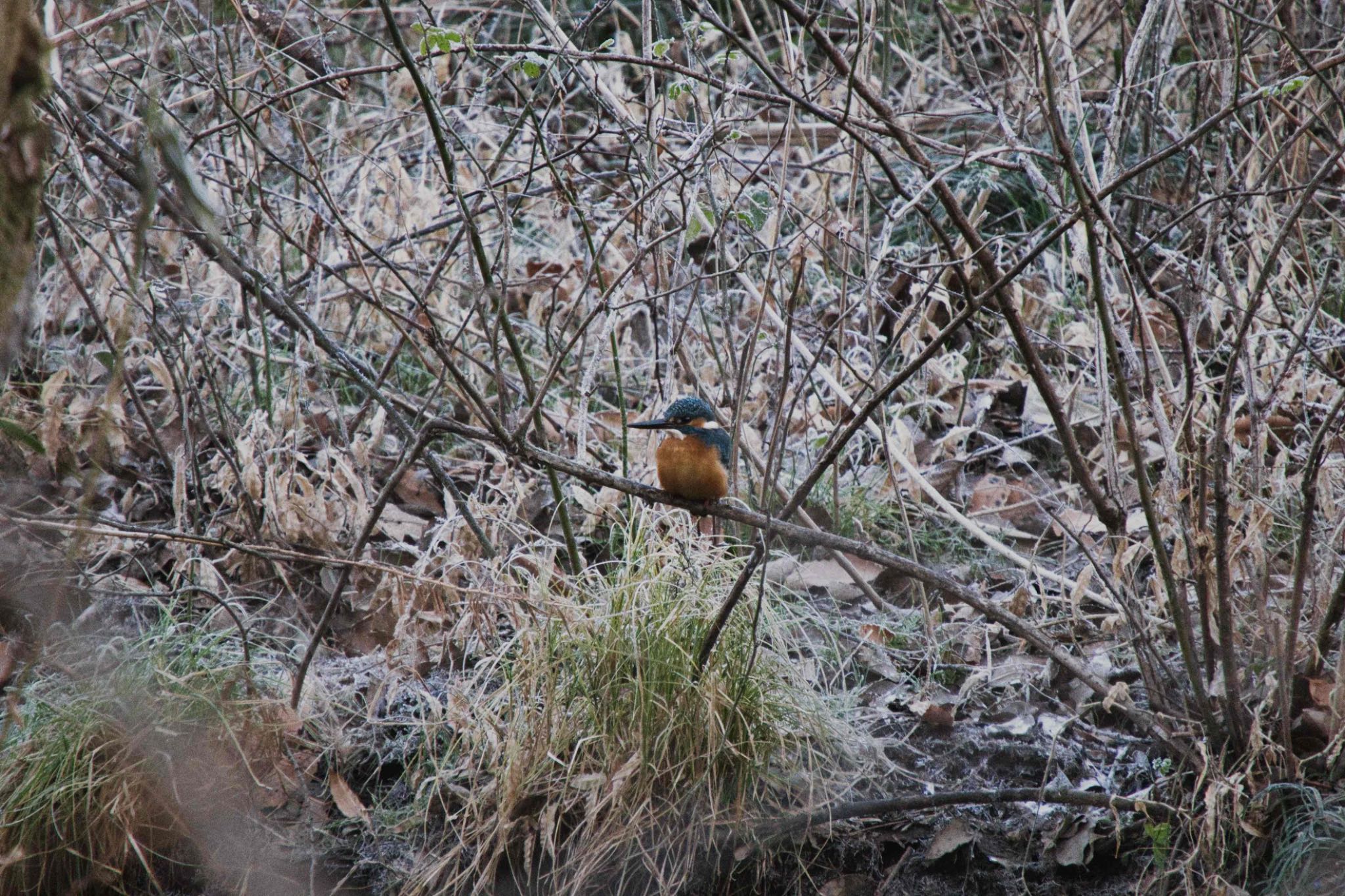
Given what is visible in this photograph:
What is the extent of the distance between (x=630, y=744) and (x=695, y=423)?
922mm

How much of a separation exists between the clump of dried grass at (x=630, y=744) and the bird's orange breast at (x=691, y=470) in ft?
0.71

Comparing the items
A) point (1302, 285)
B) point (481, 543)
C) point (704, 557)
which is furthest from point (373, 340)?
point (1302, 285)

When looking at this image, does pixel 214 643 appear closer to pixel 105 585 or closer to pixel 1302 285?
pixel 105 585

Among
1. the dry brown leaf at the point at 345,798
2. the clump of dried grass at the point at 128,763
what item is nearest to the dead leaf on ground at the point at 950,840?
the dry brown leaf at the point at 345,798

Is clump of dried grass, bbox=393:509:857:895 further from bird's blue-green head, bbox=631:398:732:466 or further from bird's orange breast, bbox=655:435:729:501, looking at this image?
bird's blue-green head, bbox=631:398:732:466

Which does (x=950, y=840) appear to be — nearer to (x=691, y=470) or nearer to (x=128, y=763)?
(x=691, y=470)

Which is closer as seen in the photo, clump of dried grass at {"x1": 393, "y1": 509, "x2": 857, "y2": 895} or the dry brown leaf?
clump of dried grass at {"x1": 393, "y1": 509, "x2": 857, "y2": 895}

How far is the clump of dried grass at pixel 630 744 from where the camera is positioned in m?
3.09

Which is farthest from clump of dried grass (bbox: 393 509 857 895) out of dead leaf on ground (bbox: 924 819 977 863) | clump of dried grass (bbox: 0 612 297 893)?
clump of dried grass (bbox: 0 612 297 893)

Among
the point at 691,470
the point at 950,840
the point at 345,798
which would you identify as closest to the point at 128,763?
the point at 345,798

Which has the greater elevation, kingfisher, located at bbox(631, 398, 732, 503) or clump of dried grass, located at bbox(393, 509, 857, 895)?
kingfisher, located at bbox(631, 398, 732, 503)

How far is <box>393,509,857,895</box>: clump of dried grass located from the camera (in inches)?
122

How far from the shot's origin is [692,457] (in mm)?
3129

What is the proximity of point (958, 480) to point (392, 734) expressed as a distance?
2414 millimetres
